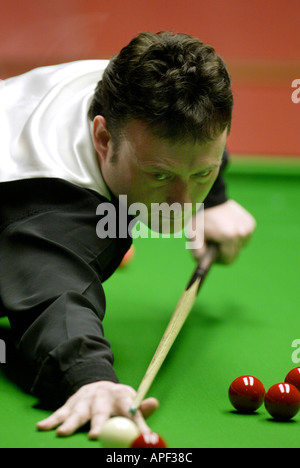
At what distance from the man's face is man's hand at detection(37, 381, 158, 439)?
57cm

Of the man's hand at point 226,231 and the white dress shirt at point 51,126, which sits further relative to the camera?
the man's hand at point 226,231

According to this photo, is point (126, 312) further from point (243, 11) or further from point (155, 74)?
point (243, 11)

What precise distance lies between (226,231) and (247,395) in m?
0.89

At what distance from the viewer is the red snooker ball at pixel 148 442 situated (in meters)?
1.25

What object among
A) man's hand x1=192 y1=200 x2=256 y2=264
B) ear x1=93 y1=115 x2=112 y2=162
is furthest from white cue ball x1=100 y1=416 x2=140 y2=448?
man's hand x1=192 y1=200 x2=256 y2=264

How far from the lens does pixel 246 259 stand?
3.17 m

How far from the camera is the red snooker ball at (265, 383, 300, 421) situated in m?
1.52

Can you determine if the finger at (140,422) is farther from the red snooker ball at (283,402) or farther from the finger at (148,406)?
the red snooker ball at (283,402)

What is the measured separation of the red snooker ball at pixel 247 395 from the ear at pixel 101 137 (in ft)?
2.34

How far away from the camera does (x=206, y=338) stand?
2217mm

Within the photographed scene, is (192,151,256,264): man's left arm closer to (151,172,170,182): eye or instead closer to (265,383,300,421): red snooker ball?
(151,172,170,182): eye

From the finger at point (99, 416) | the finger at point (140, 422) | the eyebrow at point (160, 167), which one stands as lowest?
the finger at point (99, 416)

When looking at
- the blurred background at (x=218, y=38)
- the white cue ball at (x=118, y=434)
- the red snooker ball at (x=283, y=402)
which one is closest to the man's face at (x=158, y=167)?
the red snooker ball at (x=283, y=402)

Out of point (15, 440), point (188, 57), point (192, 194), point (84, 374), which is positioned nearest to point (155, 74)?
point (188, 57)
